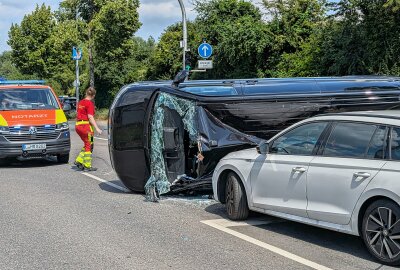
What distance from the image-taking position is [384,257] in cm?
520

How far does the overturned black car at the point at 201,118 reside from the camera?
8.12 meters

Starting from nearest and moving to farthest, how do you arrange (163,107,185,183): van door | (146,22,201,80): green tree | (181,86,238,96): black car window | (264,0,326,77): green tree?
(181,86,238,96): black car window
(163,107,185,183): van door
(264,0,326,77): green tree
(146,22,201,80): green tree

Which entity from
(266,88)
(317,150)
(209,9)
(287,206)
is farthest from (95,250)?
(209,9)

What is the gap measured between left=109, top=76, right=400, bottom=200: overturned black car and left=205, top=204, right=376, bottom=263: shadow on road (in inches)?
51.5

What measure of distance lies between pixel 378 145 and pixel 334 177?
56cm

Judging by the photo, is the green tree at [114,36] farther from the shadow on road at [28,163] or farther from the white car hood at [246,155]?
the white car hood at [246,155]

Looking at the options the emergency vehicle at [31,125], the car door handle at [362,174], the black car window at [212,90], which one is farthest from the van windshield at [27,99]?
the car door handle at [362,174]

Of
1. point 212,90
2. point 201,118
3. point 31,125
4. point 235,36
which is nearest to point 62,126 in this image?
point 31,125

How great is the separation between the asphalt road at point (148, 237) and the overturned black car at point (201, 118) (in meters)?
0.49

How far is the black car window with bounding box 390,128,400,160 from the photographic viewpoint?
516 centimetres

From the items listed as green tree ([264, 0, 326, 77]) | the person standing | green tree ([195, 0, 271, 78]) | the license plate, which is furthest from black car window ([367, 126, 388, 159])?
green tree ([195, 0, 271, 78])

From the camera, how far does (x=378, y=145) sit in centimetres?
539

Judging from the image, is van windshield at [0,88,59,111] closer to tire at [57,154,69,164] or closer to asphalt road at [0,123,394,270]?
tire at [57,154,69,164]

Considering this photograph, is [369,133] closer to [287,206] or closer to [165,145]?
[287,206]
